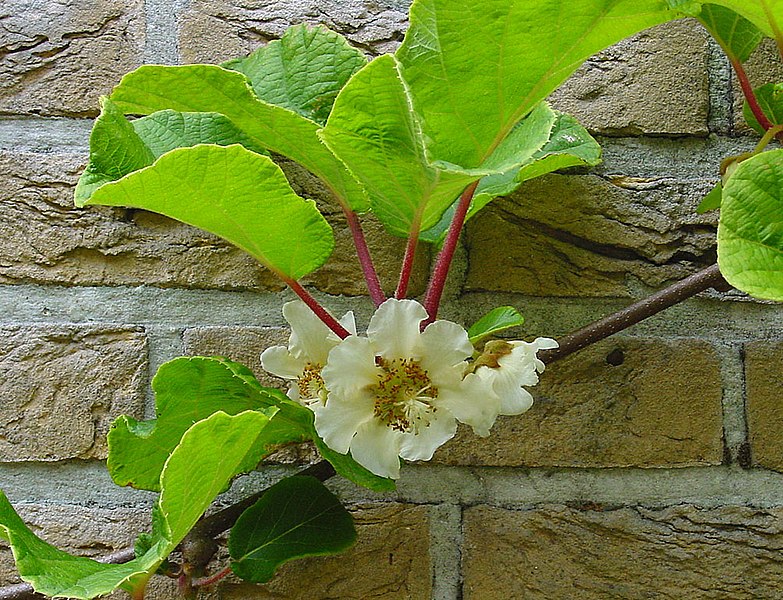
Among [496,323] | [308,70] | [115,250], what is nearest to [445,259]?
[496,323]

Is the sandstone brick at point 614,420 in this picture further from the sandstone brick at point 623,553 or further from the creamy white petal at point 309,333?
the creamy white petal at point 309,333

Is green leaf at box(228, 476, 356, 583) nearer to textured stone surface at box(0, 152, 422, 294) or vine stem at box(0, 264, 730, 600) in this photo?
Result: vine stem at box(0, 264, 730, 600)

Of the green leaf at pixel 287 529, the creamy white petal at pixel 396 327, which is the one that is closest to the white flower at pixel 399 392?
the creamy white petal at pixel 396 327

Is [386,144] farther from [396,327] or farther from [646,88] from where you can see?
[646,88]

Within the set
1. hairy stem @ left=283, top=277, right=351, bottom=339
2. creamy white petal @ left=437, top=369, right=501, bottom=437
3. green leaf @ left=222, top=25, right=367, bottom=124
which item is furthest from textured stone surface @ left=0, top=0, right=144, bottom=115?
creamy white petal @ left=437, top=369, right=501, bottom=437

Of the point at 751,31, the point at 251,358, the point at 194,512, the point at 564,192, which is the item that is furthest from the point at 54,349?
the point at 751,31

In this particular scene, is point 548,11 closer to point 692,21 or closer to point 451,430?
point 451,430
